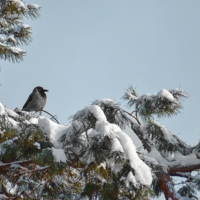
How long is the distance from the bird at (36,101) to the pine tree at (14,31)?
66cm

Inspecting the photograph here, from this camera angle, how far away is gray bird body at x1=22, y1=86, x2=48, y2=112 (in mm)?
4879

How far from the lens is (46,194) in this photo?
2977 millimetres

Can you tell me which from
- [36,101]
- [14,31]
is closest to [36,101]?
[36,101]

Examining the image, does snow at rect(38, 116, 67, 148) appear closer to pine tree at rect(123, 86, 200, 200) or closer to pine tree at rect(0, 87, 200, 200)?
pine tree at rect(0, 87, 200, 200)

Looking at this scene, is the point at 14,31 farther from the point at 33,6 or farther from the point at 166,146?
the point at 166,146

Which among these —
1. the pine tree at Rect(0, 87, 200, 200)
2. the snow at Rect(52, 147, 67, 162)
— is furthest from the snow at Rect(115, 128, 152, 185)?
the snow at Rect(52, 147, 67, 162)

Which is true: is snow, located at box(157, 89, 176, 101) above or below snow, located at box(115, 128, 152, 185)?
above

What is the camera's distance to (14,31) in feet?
16.3

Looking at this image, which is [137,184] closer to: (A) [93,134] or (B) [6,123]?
(A) [93,134]

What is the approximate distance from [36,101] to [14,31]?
1221 mm

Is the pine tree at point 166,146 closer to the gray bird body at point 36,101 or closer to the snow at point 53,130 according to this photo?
the snow at point 53,130

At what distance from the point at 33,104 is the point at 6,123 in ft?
9.05

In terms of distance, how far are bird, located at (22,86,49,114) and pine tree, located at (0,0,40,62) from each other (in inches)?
25.8

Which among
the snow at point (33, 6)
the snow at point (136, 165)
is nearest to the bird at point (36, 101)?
the snow at point (33, 6)
